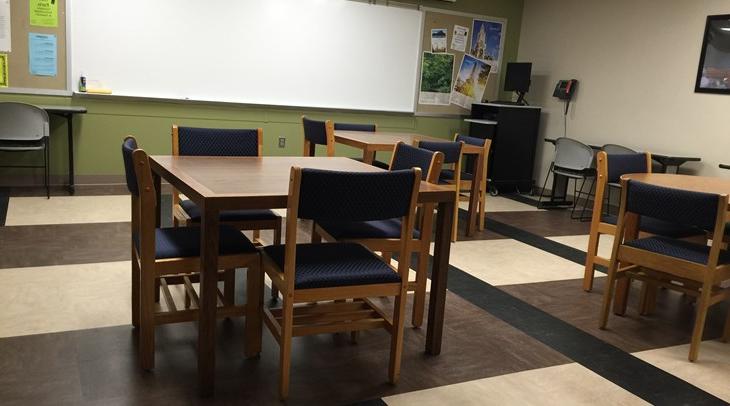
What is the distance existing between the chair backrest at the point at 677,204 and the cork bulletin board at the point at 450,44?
465 centimetres

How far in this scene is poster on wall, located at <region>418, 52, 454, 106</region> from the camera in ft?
23.4

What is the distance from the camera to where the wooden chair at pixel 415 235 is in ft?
8.73

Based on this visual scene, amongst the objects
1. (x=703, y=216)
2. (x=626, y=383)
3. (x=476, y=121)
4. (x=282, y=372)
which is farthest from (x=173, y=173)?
(x=476, y=121)

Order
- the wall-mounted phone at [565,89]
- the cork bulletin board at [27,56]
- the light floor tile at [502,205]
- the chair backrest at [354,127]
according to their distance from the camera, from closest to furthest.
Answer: the cork bulletin board at [27,56] → the chair backrest at [354,127] → the light floor tile at [502,205] → the wall-mounted phone at [565,89]

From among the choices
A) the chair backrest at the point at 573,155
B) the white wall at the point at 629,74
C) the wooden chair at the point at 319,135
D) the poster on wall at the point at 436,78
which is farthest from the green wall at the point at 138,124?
the chair backrest at the point at 573,155

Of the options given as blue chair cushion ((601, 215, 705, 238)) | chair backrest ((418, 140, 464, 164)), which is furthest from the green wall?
A: blue chair cushion ((601, 215, 705, 238))

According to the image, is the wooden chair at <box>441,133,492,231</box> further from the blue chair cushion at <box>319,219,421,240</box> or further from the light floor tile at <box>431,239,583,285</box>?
the blue chair cushion at <box>319,219,421,240</box>

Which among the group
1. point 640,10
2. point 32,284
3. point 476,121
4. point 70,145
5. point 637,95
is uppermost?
point 640,10

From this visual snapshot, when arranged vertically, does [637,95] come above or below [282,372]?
above

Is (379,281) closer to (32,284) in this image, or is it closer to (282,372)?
(282,372)

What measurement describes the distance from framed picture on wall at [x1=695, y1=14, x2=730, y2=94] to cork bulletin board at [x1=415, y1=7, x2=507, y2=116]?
2608mm

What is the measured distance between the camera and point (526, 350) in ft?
8.85

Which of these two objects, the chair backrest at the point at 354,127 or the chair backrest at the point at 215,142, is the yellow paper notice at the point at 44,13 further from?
the chair backrest at the point at 215,142

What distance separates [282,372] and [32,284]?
69.2 inches
